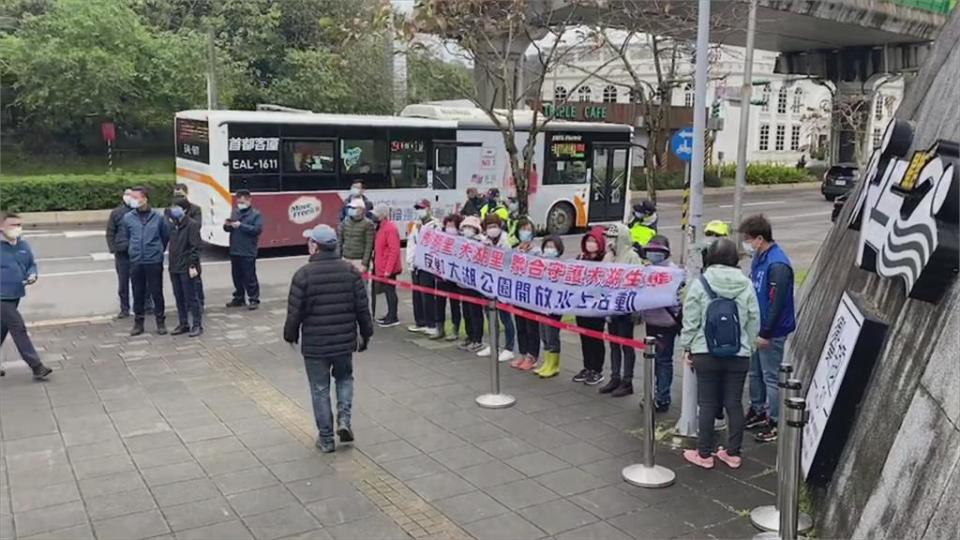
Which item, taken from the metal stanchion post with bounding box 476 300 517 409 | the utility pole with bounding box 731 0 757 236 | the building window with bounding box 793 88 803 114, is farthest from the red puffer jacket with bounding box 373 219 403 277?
the building window with bounding box 793 88 803 114

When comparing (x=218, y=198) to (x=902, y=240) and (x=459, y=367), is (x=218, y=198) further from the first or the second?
(x=902, y=240)

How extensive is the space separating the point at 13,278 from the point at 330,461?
402 cm

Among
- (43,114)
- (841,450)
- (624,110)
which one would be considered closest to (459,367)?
(841,450)

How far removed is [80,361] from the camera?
29.2ft

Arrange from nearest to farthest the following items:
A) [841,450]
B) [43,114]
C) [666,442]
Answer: [841,450] < [666,442] < [43,114]

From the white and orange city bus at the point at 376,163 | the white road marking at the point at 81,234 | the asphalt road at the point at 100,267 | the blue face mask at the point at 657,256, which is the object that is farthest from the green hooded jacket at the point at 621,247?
the white road marking at the point at 81,234

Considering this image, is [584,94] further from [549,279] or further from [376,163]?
[549,279]

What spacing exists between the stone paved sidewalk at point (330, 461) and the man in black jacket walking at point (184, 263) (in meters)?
1.26

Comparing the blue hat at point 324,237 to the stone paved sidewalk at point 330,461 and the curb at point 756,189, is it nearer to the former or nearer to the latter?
the stone paved sidewalk at point 330,461

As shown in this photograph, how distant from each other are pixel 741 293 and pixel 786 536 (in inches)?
69.7

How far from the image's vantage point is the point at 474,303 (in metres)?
9.38

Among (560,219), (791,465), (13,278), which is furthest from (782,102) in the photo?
(791,465)

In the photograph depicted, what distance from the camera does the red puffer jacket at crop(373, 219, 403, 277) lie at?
1057cm

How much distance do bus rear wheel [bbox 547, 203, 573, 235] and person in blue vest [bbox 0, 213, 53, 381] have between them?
14.5 meters
